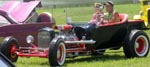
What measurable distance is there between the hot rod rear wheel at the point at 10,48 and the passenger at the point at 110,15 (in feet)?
7.17

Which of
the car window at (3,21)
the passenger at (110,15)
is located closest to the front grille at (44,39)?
the passenger at (110,15)

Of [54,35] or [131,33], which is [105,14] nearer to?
[131,33]

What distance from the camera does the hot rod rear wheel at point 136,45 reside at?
9820 millimetres

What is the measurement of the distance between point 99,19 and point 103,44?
572mm

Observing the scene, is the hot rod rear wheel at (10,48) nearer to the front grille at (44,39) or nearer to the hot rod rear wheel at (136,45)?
the front grille at (44,39)

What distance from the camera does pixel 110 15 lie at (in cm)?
1016

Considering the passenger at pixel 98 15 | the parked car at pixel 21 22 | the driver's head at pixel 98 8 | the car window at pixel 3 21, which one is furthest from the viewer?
the car window at pixel 3 21

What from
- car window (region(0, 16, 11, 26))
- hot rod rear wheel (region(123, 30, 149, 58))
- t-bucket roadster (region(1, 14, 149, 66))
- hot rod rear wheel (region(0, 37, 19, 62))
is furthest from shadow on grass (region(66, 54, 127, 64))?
car window (region(0, 16, 11, 26))

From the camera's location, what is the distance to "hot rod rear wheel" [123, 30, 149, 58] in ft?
32.2

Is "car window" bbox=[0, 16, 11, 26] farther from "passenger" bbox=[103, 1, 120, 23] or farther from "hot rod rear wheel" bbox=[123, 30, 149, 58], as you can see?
"hot rod rear wheel" bbox=[123, 30, 149, 58]

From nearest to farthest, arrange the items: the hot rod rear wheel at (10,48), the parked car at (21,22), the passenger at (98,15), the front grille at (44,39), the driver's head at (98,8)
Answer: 1. the hot rod rear wheel at (10,48)
2. the front grille at (44,39)
3. the passenger at (98,15)
4. the driver's head at (98,8)
5. the parked car at (21,22)

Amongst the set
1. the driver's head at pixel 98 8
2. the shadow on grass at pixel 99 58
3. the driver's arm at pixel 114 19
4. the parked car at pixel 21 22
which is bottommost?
the shadow on grass at pixel 99 58

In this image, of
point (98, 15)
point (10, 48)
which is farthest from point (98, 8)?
point (10, 48)

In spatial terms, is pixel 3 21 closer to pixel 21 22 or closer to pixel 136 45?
pixel 21 22
